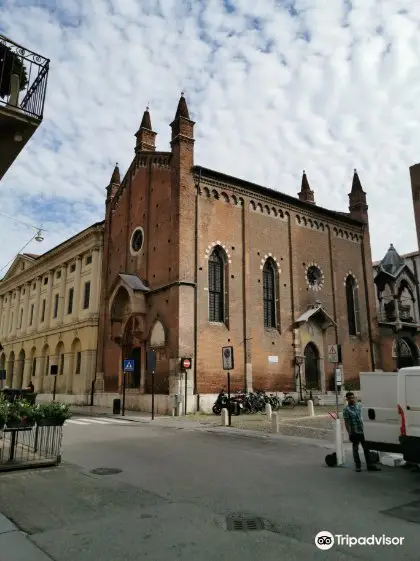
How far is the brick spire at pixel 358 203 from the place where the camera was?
36.8 metres

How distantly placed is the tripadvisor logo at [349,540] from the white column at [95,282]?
30.5m

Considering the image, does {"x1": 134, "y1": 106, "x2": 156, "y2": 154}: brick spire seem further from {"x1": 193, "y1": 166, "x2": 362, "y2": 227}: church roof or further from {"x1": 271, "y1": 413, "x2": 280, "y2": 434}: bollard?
{"x1": 271, "y1": 413, "x2": 280, "y2": 434}: bollard

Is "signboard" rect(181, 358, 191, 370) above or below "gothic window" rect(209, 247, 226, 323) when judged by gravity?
below

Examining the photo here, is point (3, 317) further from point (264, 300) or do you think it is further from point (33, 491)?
point (33, 491)

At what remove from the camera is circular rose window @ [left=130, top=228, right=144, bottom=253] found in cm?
2977

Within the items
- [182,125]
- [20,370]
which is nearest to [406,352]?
[182,125]

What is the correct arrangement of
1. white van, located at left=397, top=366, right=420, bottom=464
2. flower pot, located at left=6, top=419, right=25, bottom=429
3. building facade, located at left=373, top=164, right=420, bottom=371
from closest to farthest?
white van, located at left=397, top=366, right=420, bottom=464
flower pot, located at left=6, top=419, right=25, bottom=429
building facade, located at left=373, top=164, right=420, bottom=371

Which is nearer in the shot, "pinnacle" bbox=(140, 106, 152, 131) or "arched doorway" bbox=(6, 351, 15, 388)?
"pinnacle" bbox=(140, 106, 152, 131)

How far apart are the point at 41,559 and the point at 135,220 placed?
27.5 m

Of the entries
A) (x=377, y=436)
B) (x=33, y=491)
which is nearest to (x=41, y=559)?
(x=33, y=491)

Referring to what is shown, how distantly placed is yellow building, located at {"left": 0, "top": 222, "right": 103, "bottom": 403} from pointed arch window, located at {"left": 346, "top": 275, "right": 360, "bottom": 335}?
1855 cm

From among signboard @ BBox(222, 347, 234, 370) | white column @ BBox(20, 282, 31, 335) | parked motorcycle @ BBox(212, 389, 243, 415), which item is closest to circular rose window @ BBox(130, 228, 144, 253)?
parked motorcycle @ BBox(212, 389, 243, 415)

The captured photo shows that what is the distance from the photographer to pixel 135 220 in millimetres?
30906

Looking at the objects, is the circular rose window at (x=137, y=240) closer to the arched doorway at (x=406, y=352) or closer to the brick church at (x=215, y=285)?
the brick church at (x=215, y=285)
